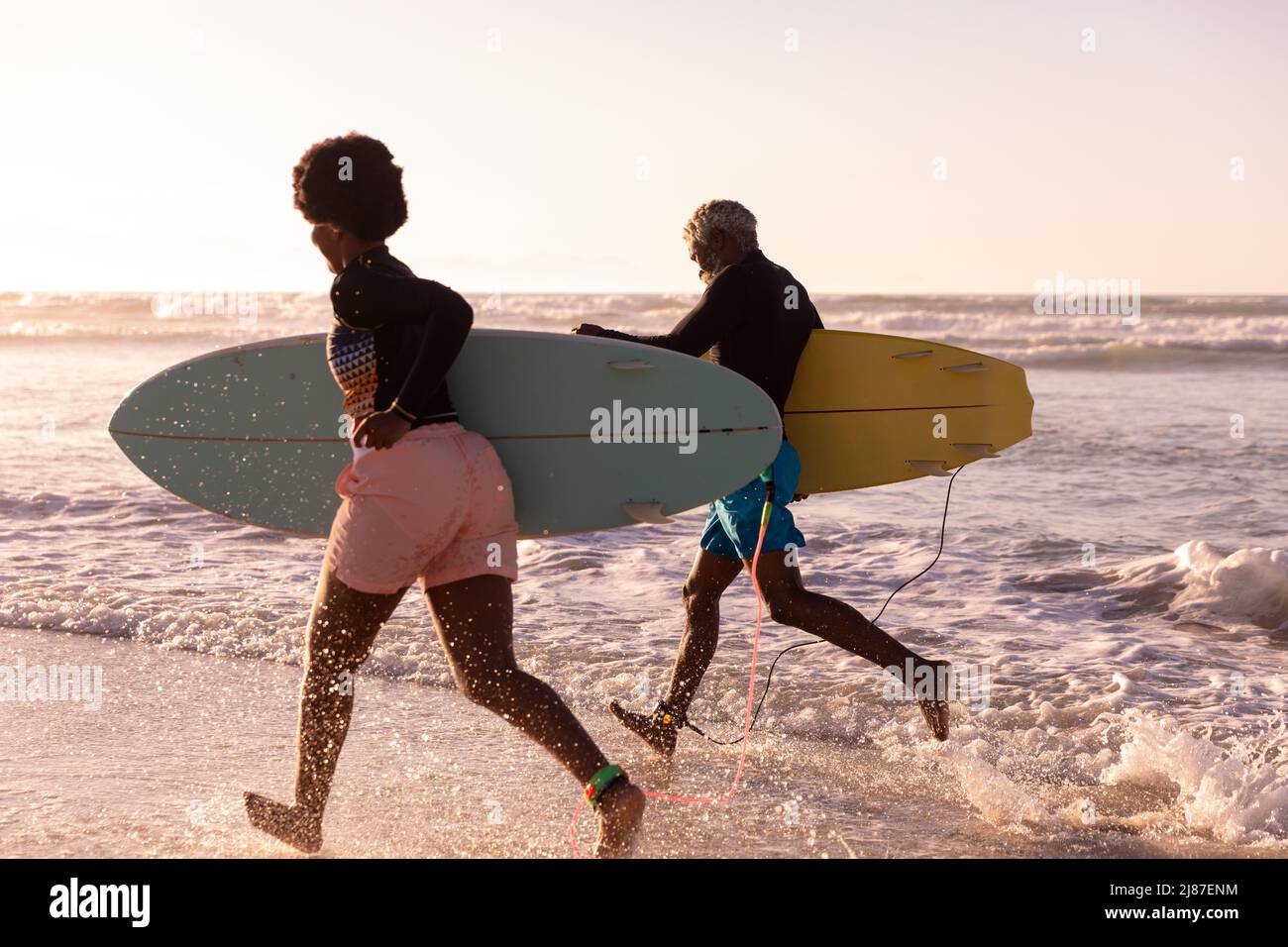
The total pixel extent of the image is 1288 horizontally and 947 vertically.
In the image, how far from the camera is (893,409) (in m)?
3.94

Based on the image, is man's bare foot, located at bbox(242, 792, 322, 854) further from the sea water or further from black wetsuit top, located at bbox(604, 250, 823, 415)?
black wetsuit top, located at bbox(604, 250, 823, 415)

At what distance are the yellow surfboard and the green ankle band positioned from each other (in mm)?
1487

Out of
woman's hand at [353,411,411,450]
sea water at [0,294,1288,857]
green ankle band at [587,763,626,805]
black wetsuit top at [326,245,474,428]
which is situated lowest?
sea water at [0,294,1288,857]

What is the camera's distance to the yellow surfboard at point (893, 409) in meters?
3.79

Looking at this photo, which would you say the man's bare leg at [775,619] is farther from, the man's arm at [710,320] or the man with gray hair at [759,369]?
the man's arm at [710,320]

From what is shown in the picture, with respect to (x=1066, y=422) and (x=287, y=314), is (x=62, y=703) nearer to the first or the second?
(x=1066, y=422)

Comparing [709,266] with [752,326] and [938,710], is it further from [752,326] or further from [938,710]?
[938,710]

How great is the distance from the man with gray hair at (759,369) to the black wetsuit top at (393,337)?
91 cm

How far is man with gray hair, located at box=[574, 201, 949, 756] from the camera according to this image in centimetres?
329

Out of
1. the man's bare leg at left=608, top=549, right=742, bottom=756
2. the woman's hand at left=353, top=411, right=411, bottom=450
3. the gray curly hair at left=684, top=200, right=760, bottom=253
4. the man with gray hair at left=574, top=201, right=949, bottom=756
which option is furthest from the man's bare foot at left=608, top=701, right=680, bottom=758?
the woman's hand at left=353, top=411, right=411, bottom=450

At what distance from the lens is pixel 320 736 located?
2.56 meters

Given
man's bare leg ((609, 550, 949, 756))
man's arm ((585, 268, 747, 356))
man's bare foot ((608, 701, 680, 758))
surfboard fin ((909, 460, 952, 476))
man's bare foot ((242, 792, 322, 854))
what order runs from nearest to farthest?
man's bare foot ((242, 792, 322, 854))
man's arm ((585, 268, 747, 356))
man's bare leg ((609, 550, 949, 756))
man's bare foot ((608, 701, 680, 758))
surfboard fin ((909, 460, 952, 476))

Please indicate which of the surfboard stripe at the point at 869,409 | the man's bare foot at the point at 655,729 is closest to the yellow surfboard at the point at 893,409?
the surfboard stripe at the point at 869,409

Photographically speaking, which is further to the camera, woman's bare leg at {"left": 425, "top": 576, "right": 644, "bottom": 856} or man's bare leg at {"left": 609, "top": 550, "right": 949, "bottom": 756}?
man's bare leg at {"left": 609, "top": 550, "right": 949, "bottom": 756}
